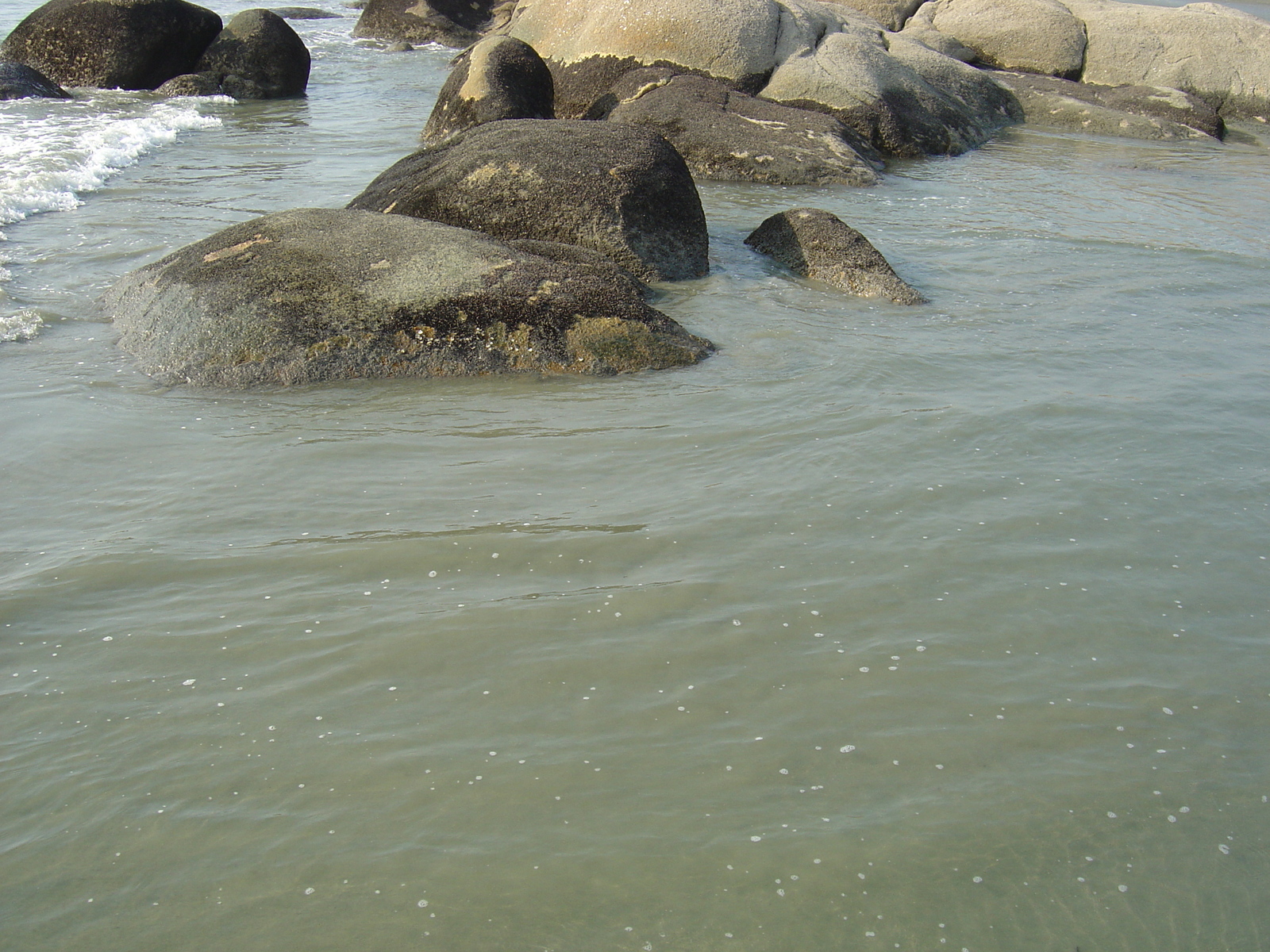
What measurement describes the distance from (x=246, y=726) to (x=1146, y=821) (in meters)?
2.41

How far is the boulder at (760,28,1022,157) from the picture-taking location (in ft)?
40.4

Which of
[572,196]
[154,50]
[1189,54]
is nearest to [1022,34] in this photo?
[1189,54]

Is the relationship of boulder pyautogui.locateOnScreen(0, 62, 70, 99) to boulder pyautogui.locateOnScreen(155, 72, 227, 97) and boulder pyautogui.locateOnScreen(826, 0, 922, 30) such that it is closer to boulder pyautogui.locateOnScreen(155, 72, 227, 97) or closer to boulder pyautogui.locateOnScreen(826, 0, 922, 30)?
boulder pyautogui.locateOnScreen(155, 72, 227, 97)

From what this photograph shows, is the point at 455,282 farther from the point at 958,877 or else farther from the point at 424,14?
the point at 424,14

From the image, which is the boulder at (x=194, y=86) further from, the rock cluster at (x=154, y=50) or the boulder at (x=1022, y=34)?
the boulder at (x=1022, y=34)

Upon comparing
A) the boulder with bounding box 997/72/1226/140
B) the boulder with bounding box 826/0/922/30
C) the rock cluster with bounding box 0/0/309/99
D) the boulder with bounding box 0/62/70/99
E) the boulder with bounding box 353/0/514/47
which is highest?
the boulder with bounding box 353/0/514/47

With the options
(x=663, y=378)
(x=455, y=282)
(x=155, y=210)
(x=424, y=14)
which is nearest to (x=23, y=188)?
(x=155, y=210)

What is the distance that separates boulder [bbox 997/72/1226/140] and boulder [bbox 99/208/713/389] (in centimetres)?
1083

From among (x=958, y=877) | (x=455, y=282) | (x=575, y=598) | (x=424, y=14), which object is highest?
(x=424, y=14)

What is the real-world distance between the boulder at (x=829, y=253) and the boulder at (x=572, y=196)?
65cm

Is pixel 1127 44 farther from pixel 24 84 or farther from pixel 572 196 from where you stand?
pixel 24 84

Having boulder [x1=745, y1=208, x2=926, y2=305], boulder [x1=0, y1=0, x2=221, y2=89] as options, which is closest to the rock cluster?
boulder [x1=0, y1=0, x2=221, y2=89]

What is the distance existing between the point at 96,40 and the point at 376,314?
1343 centimetres

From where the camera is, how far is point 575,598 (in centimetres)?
355
